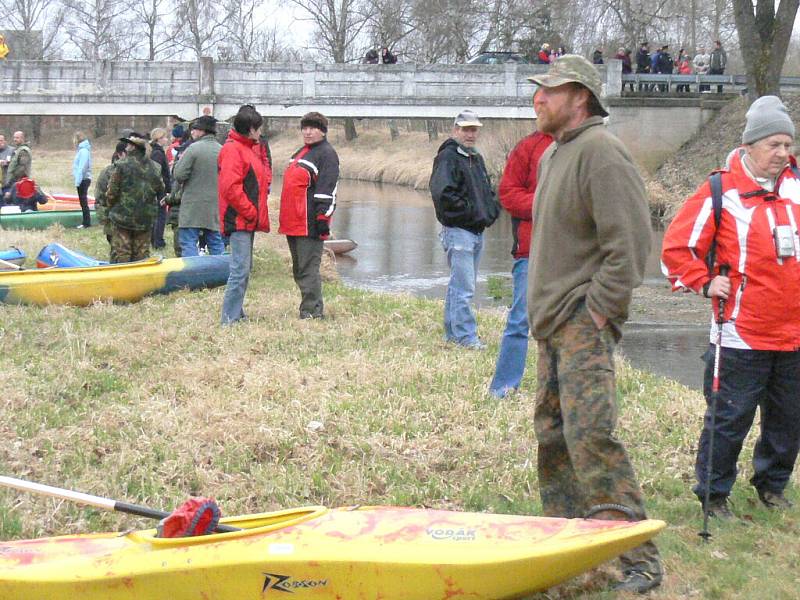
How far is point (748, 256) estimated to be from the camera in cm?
492

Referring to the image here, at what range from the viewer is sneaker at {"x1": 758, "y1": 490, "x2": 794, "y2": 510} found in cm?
527

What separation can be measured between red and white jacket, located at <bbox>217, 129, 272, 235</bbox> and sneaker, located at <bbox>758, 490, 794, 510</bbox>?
18.4 feet

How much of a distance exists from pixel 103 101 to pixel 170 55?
127ft

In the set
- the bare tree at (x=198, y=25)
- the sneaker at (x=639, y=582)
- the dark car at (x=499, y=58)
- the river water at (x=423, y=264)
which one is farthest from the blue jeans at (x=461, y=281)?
the bare tree at (x=198, y=25)

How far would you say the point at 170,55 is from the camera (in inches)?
2726

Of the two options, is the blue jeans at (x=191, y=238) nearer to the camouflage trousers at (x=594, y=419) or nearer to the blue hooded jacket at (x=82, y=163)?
the blue hooded jacket at (x=82, y=163)

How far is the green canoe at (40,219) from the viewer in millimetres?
17969

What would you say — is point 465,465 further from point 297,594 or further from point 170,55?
point 170,55

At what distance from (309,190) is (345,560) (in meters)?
5.98

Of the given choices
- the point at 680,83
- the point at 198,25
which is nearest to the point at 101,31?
the point at 198,25

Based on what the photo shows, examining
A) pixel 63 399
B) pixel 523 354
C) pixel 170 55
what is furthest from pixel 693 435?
pixel 170 55

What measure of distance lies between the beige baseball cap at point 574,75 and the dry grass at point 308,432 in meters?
2.01

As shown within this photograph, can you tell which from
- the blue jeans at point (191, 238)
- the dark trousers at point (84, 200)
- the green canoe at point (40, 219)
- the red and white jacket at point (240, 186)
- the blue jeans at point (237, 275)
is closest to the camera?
the red and white jacket at point (240, 186)

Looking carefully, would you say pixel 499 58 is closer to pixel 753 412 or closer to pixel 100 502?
pixel 753 412
